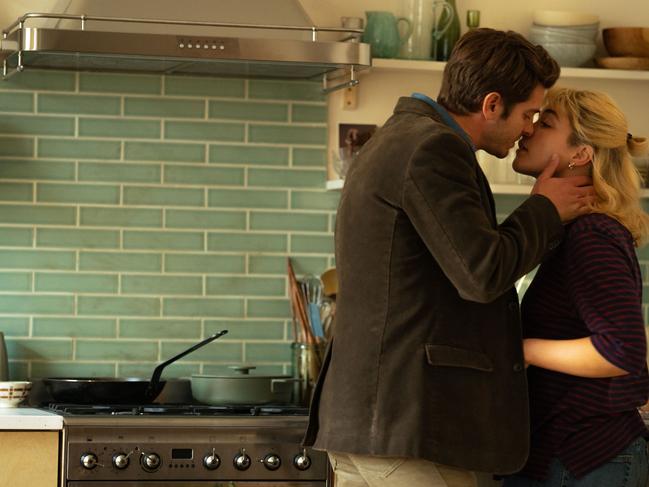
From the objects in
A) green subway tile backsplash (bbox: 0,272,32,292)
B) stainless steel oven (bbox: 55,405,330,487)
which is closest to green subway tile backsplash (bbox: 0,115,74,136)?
green subway tile backsplash (bbox: 0,272,32,292)

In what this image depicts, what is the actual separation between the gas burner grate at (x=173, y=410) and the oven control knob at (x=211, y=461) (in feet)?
0.43

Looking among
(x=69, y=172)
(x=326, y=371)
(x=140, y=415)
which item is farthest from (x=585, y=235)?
(x=69, y=172)

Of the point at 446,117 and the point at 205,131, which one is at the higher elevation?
the point at 205,131

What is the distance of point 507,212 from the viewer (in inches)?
165

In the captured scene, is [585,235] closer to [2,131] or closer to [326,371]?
[326,371]

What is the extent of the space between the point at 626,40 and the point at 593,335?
197cm

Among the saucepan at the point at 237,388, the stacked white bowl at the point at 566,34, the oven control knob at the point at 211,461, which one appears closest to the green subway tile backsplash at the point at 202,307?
the saucepan at the point at 237,388

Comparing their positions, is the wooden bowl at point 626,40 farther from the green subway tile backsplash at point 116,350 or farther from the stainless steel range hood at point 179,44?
the green subway tile backsplash at point 116,350

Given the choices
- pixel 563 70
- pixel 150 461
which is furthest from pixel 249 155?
pixel 150 461

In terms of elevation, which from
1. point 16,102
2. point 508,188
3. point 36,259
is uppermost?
point 16,102

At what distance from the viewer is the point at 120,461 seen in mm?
3246

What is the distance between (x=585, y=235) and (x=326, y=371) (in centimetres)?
61

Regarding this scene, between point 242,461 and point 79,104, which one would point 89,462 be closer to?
point 242,461

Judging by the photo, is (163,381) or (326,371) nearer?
(326,371)
